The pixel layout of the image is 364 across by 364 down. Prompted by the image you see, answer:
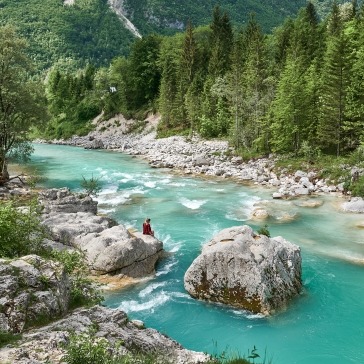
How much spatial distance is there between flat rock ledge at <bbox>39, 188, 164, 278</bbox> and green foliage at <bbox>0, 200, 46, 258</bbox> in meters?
3.62

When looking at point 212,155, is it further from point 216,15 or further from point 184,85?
point 216,15

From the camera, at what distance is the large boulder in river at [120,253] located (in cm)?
1912

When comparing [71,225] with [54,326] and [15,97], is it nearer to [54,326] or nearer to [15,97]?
[54,326]

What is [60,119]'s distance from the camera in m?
97.8

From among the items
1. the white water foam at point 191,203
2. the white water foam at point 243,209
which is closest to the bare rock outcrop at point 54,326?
the white water foam at point 243,209

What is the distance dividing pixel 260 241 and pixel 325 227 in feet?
33.9

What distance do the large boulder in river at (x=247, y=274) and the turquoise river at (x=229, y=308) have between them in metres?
0.44

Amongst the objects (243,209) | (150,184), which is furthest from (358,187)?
(150,184)

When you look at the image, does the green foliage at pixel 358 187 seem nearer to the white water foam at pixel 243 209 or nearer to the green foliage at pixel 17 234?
the white water foam at pixel 243 209

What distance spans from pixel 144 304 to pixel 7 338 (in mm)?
8989

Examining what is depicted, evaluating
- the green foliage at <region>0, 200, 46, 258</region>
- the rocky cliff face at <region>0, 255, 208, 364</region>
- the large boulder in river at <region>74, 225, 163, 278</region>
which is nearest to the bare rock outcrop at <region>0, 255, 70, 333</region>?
the rocky cliff face at <region>0, 255, 208, 364</region>

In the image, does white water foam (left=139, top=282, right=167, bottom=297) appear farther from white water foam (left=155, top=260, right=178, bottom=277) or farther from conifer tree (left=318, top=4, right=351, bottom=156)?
conifer tree (left=318, top=4, right=351, bottom=156)

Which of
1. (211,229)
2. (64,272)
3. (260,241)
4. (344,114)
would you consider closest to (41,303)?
(64,272)

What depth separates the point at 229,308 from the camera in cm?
1647
